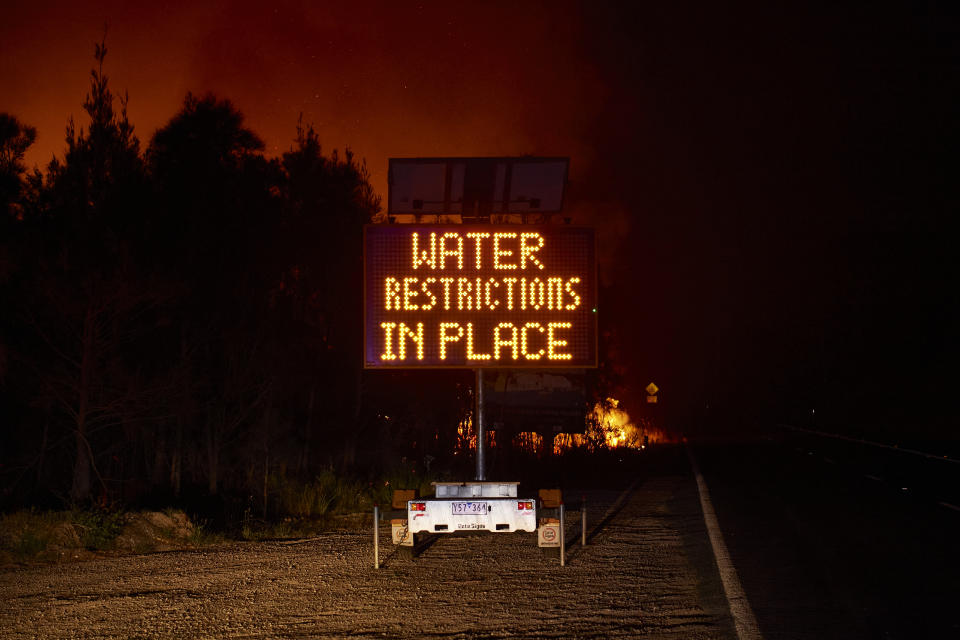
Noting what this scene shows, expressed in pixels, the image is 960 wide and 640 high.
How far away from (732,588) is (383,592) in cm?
337

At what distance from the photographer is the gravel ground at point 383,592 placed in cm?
795

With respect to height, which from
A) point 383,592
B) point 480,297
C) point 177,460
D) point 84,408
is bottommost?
point 383,592

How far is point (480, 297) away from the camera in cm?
1195

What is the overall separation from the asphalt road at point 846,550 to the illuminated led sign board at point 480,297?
3426 mm

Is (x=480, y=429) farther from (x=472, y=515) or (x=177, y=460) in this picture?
(x=177, y=460)

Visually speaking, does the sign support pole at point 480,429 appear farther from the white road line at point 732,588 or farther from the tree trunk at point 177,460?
the tree trunk at point 177,460

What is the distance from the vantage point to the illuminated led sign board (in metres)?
11.9

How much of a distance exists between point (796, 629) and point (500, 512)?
12.6ft

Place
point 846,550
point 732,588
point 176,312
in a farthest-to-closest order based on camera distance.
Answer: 1. point 176,312
2. point 846,550
3. point 732,588

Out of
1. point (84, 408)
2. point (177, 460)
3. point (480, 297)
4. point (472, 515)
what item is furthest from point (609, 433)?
point (472, 515)

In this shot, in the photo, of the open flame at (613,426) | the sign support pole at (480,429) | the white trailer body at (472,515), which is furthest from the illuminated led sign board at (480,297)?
the open flame at (613,426)

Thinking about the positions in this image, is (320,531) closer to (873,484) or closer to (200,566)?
(200,566)

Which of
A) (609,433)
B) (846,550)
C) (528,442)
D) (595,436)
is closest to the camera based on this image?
(846,550)

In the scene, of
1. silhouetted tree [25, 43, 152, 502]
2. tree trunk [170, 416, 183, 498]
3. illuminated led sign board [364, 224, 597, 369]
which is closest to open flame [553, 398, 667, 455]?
tree trunk [170, 416, 183, 498]
